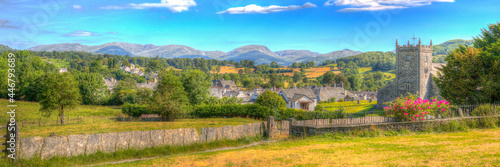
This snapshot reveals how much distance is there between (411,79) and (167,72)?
38.8m

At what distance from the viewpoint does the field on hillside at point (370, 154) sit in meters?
9.74

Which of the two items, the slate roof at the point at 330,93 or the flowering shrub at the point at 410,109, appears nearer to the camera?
the flowering shrub at the point at 410,109

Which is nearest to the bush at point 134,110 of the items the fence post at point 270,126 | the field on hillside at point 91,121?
the field on hillside at point 91,121

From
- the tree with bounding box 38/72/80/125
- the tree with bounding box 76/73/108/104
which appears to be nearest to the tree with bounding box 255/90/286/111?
the tree with bounding box 38/72/80/125

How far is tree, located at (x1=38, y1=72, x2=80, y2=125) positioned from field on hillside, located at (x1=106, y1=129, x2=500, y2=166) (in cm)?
3055

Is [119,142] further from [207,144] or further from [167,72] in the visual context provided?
[167,72]

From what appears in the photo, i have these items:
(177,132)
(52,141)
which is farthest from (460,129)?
(52,141)

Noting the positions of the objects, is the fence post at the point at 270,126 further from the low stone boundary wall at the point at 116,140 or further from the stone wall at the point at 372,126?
the stone wall at the point at 372,126

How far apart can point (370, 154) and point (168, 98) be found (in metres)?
31.4

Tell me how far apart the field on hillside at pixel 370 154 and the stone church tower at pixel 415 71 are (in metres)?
41.1

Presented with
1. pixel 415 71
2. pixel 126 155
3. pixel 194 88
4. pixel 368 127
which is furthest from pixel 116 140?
pixel 415 71

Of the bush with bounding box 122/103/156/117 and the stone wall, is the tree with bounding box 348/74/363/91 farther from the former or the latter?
the stone wall

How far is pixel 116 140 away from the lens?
41.9 ft

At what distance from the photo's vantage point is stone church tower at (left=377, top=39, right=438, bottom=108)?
51438mm
